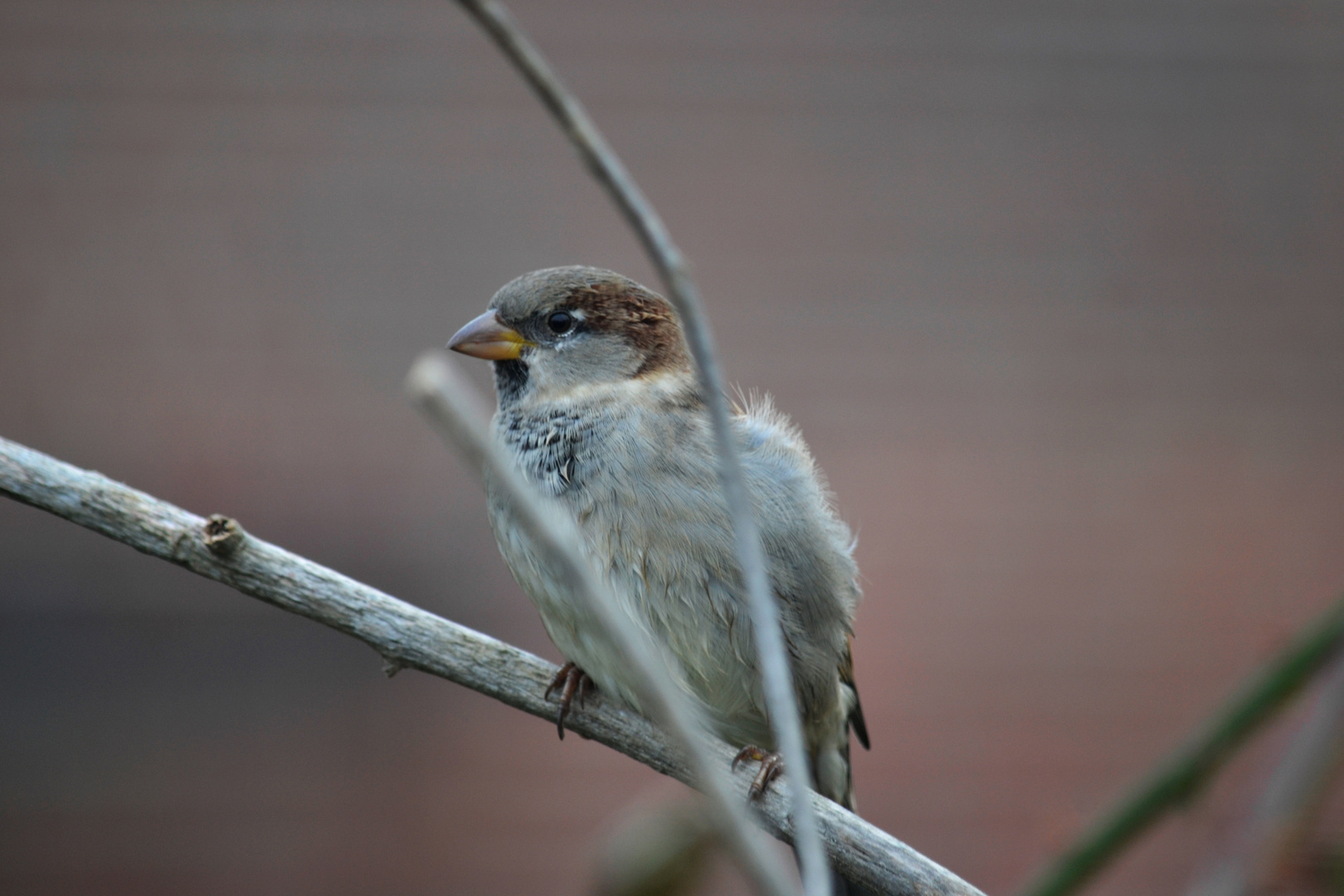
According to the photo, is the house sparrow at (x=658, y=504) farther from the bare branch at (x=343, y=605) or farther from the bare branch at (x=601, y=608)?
the bare branch at (x=601, y=608)

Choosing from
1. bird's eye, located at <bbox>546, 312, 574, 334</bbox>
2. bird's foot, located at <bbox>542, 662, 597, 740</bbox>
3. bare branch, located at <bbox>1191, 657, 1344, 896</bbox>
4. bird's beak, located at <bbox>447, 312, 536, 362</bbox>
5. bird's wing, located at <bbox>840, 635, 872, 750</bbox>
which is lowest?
bare branch, located at <bbox>1191, 657, 1344, 896</bbox>

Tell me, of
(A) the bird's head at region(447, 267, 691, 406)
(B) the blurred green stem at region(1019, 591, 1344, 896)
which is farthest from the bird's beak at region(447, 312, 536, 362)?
(B) the blurred green stem at region(1019, 591, 1344, 896)

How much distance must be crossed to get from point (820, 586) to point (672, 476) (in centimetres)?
35

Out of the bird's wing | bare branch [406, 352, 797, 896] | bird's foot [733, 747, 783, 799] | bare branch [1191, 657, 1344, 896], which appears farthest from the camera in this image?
the bird's wing

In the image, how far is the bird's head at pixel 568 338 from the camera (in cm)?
220

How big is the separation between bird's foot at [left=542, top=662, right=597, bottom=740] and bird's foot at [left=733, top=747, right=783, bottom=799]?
0.91 ft

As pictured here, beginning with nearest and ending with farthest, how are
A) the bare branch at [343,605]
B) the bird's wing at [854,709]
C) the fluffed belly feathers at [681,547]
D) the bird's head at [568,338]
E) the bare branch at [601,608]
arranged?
the bare branch at [601,608] < the bare branch at [343,605] < the fluffed belly feathers at [681,547] < the bird's head at [568,338] < the bird's wing at [854,709]

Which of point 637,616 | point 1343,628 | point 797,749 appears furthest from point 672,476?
point 1343,628

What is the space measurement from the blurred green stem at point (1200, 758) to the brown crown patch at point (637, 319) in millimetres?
1849

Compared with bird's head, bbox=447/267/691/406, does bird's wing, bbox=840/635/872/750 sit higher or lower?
lower

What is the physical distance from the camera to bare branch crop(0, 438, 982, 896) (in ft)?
4.98

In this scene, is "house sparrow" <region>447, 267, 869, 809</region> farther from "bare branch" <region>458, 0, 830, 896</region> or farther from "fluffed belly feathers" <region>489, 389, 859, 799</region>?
"bare branch" <region>458, 0, 830, 896</region>

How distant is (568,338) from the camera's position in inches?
88.2

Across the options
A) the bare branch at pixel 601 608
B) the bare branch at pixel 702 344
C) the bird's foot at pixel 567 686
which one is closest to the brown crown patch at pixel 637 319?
the bird's foot at pixel 567 686
